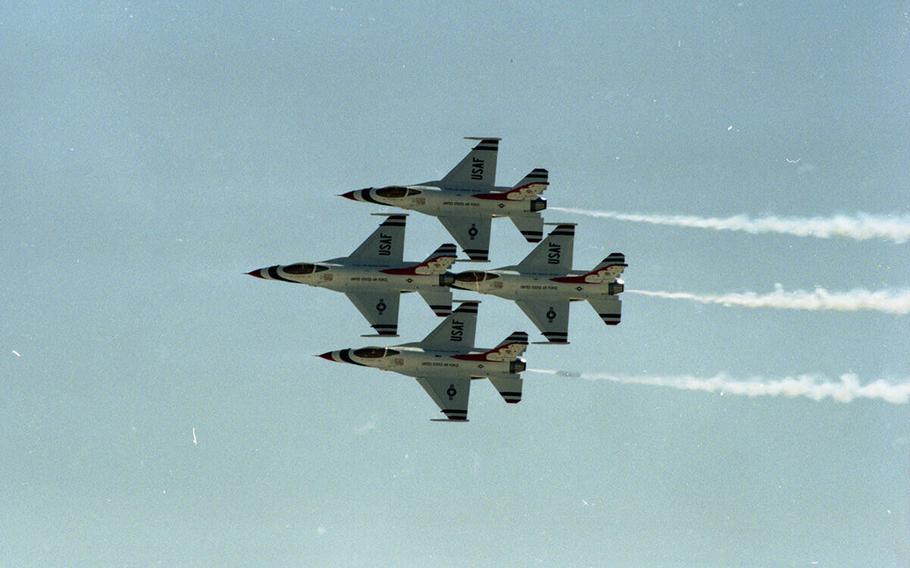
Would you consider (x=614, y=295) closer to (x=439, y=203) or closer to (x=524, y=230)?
(x=524, y=230)

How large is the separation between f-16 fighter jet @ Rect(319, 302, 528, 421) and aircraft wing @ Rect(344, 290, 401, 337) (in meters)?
1.26

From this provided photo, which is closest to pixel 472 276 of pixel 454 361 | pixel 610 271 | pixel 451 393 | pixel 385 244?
pixel 454 361

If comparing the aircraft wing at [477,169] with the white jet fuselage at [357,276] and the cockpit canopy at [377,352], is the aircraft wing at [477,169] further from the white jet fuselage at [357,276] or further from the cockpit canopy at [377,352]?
the cockpit canopy at [377,352]

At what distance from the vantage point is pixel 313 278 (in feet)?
234

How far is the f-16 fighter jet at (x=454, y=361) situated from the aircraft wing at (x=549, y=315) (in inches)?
56.3

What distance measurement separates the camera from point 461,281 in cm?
7012

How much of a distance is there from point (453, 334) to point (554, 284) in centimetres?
627

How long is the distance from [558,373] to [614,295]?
17.3 feet

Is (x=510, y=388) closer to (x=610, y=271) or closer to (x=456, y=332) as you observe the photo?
(x=456, y=332)

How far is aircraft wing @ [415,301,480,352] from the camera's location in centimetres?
7175

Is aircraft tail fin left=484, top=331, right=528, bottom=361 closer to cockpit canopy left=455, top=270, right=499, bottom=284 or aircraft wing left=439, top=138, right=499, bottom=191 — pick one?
cockpit canopy left=455, top=270, right=499, bottom=284

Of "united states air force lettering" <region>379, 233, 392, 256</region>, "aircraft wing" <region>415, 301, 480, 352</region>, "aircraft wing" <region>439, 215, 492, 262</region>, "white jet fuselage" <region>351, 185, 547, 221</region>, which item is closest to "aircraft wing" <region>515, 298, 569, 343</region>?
"aircraft wing" <region>415, 301, 480, 352</region>

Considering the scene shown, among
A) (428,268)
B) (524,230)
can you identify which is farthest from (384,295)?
(524,230)

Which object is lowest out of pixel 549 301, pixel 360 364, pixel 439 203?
pixel 360 364
